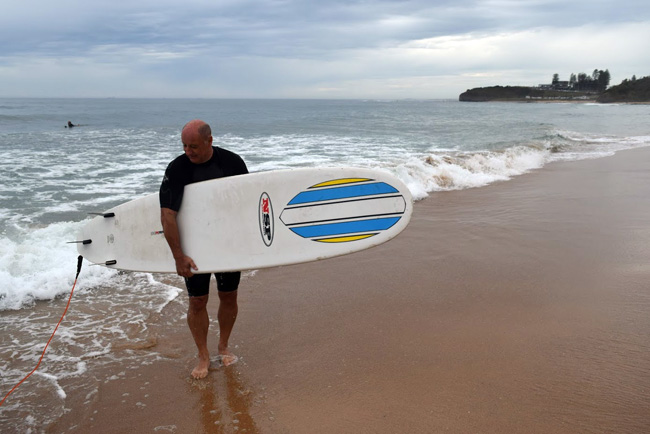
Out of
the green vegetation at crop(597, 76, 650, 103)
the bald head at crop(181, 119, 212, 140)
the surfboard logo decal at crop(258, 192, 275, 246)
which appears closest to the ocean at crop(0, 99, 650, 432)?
the surfboard logo decal at crop(258, 192, 275, 246)

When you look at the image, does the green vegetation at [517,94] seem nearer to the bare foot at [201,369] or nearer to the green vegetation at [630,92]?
the green vegetation at [630,92]

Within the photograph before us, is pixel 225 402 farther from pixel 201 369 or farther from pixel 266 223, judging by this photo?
pixel 266 223

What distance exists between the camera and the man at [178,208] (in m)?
2.49

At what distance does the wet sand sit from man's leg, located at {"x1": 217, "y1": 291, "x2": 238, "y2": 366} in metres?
0.08

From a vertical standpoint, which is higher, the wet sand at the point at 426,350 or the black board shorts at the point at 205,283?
the black board shorts at the point at 205,283

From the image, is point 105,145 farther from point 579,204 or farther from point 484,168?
point 579,204

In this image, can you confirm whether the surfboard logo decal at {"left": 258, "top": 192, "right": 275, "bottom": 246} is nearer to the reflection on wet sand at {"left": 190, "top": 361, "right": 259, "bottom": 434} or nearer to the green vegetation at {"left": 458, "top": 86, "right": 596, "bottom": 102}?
the reflection on wet sand at {"left": 190, "top": 361, "right": 259, "bottom": 434}

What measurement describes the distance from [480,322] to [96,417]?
2411 mm

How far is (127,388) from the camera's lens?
8.60ft

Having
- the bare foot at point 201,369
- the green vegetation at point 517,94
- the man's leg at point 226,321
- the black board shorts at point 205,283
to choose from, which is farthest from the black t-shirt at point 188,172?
the green vegetation at point 517,94

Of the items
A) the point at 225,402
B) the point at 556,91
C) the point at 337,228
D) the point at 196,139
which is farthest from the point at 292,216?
the point at 556,91

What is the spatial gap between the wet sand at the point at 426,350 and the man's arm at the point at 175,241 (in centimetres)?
66

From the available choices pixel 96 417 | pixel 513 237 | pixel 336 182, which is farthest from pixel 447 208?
pixel 96 417

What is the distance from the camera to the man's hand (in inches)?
102
